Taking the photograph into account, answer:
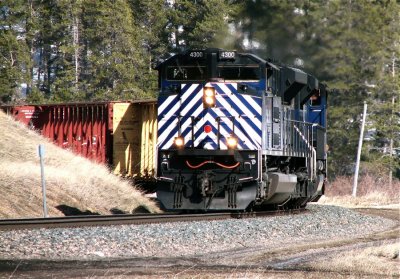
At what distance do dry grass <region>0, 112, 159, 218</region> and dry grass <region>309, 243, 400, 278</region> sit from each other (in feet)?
29.8

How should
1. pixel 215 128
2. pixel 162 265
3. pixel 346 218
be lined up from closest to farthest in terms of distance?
pixel 162 265
pixel 215 128
pixel 346 218

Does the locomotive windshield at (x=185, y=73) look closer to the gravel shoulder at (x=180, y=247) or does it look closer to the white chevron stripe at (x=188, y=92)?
the white chevron stripe at (x=188, y=92)

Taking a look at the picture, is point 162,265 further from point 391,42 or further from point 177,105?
point 391,42

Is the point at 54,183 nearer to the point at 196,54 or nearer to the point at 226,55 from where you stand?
the point at 196,54

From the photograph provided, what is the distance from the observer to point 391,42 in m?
38.1

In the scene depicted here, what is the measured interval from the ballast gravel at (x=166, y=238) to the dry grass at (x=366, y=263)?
1704 mm

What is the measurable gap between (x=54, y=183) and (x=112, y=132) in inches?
167

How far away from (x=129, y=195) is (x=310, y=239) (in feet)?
32.6

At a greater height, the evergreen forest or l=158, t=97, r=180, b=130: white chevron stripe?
the evergreen forest

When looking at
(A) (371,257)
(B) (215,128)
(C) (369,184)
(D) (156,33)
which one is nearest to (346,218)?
(B) (215,128)

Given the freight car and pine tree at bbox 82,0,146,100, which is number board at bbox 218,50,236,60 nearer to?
the freight car

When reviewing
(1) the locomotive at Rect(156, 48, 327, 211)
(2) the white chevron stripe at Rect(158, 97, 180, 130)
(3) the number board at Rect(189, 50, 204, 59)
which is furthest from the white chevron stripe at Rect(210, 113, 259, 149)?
(3) the number board at Rect(189, 50, 204, 59)

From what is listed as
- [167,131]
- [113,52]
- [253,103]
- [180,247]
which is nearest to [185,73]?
[167,131]

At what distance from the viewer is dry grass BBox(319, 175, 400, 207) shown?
113 ft
